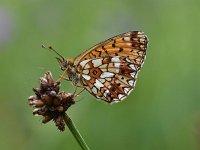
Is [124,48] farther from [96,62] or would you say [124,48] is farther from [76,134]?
[76,134]

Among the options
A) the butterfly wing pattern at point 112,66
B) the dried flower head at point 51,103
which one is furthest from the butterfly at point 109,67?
the dried flower head at point 51,103

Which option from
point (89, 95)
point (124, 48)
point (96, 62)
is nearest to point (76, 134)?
point (96, 62)

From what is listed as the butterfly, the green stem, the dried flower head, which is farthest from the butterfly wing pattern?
the green stem

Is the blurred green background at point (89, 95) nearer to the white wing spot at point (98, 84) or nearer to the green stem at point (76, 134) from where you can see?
the white wing spot at point (98, 84)

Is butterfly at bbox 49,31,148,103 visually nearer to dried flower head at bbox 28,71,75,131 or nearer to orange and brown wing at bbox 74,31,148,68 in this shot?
orange and brown wing at bbox 74,31,148,68

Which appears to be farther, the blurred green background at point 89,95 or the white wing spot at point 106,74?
the blurred green background at point 89,95

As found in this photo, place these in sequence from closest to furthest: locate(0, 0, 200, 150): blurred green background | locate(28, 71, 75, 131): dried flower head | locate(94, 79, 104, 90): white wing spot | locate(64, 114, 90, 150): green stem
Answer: locate(64, 114, 90, 150): green stem
locate(28, 71, 75, 131): dried flower head
locate(94, 79, 104, 90): white wing spot
locate(0, 0, 200, 150): blurred green background
